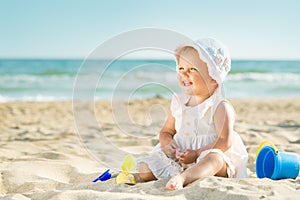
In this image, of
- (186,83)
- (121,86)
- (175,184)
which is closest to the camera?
(175,184)

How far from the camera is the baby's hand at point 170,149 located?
278 cm

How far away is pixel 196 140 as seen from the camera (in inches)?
109

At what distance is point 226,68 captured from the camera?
108 inches

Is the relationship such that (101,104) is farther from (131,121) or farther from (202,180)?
(202,180)

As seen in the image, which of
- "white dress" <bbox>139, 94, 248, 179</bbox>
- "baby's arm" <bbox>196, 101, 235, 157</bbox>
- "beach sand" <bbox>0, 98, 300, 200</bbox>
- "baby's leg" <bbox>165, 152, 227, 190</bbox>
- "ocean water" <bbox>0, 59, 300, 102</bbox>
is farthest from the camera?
"ocean water" <bbox>0, 59, 300, 102</bbox>

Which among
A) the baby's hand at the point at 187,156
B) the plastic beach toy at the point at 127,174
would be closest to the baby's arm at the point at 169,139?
the baby's hand at the point at 187,156

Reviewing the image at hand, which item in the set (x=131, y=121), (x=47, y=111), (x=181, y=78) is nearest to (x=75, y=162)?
(x=181, y=78)

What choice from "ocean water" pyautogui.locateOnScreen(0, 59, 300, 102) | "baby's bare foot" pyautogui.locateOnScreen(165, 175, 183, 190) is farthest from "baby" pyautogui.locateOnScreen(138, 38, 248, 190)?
"ocean water" pyautogui.locateOnScreen(0, 59, 300, 102)

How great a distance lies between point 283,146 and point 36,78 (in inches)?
608

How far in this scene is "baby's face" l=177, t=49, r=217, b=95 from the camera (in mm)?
2696

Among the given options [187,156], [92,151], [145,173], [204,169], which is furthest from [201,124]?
[92,151]

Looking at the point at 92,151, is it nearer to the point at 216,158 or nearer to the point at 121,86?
the point at 216,158

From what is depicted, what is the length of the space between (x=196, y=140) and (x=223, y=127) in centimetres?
23

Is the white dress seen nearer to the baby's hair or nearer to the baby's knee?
the baby's knee
